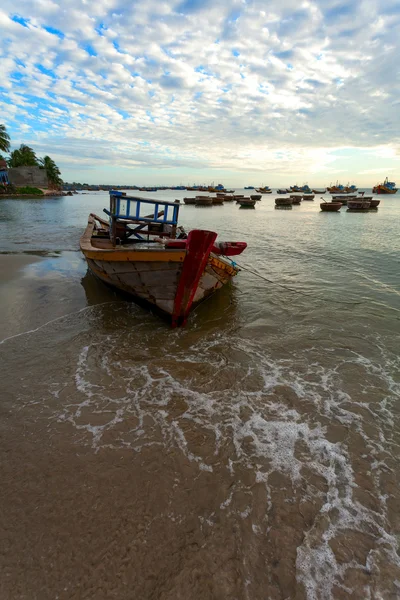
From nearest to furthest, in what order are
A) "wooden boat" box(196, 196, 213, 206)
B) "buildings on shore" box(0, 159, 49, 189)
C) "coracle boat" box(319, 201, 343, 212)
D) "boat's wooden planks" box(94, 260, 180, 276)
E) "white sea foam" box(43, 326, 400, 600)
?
"white sea foam" box(43, 326, 400, 600)
"boat's wooden planks" box(94, 260, 180, 276)
"coracle boat" box(319, 201, 343, 212)
"wooden boat" box(196, 196, 213, 206)
"buildings on shore" box(0, 159, 49, 189)

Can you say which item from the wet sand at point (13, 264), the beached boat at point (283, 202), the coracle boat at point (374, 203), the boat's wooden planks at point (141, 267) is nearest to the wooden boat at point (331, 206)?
the coracle boat at point (374, 203)

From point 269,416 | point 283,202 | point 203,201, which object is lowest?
point 269,416

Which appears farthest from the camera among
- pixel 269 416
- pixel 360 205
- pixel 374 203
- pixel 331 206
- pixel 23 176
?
pixel 23 176

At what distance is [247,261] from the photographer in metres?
14.7

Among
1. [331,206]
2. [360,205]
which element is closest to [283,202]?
[331,206]

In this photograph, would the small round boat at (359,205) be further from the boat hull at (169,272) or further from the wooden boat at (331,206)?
the boat hull at (169,272)

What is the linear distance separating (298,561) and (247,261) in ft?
43.2

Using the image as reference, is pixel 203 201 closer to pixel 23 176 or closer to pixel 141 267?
pixel 23 176

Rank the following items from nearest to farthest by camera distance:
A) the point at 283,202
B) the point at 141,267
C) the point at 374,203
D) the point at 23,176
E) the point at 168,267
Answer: the point at 168,267, the point at 141,267, the point at 374,203, the point at 283,202, the point at 23,176

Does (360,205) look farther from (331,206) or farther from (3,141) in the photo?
(3,141)

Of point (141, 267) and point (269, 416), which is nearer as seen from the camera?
point (269, 416)

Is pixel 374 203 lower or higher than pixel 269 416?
higher

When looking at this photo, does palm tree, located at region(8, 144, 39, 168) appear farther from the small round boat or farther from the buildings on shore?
the small round boat

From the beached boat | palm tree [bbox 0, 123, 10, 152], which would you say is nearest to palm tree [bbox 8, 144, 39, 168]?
palm tree [bbox 0, 123, 10, 152]
